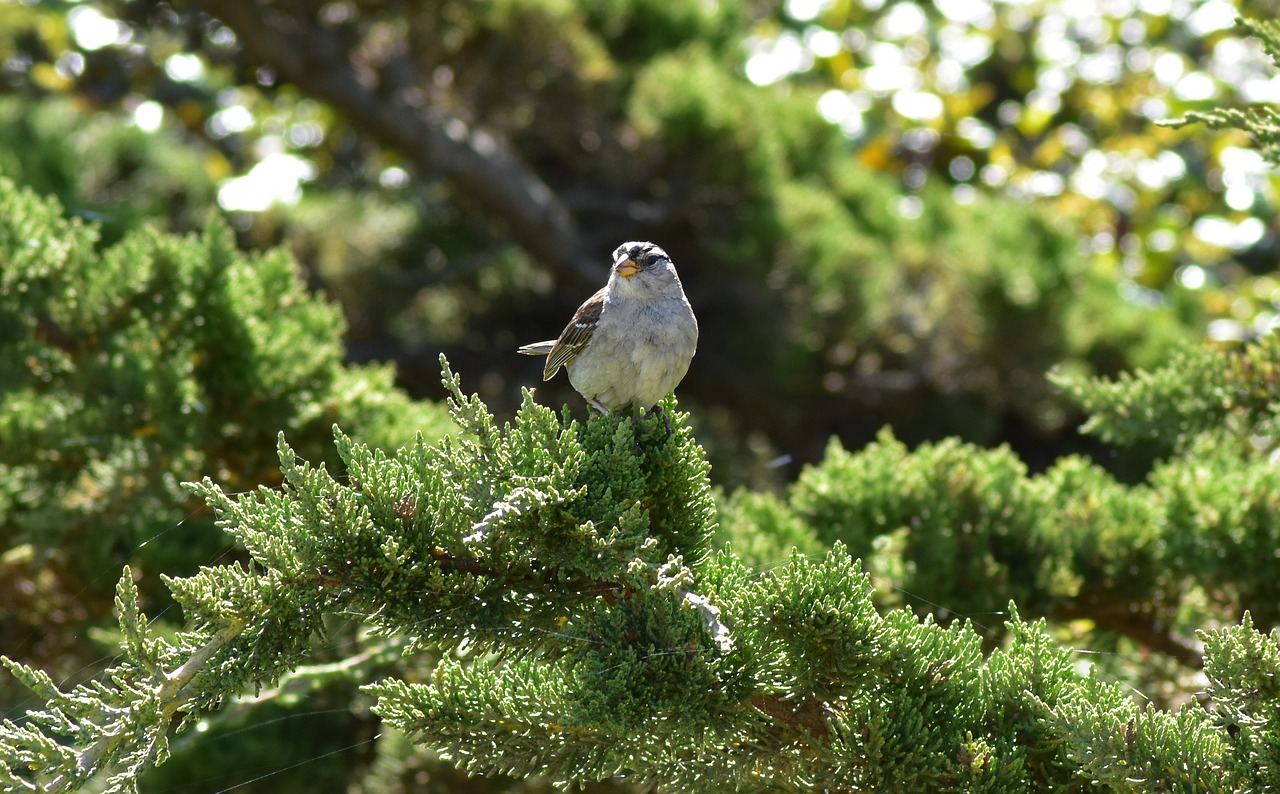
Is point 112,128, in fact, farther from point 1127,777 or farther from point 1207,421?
point 1127,777

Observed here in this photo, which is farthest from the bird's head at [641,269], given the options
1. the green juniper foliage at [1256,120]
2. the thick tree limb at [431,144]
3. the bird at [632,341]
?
the thick tree limb at [431,144]

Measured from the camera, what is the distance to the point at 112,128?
15.5ft

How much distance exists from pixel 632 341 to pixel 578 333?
0.25 m

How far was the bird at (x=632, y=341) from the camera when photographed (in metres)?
2.45

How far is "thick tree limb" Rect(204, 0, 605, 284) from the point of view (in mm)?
4586

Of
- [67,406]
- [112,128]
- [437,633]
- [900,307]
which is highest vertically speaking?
[437,633]

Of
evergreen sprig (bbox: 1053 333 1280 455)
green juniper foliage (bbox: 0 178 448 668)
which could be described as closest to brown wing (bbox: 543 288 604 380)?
green juniper foliage (bbox: 0 178 448 668)

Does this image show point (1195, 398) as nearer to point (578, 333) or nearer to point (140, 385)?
point (578, 333)

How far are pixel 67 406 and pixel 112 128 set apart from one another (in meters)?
2.34

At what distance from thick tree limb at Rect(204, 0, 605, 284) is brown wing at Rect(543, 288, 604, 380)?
1.84m

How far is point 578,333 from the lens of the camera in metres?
2.69

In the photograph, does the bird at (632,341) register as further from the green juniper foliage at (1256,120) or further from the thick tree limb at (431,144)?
the thick tree limb at (431,144)

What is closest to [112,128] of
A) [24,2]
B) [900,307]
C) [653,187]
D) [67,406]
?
[24,2]

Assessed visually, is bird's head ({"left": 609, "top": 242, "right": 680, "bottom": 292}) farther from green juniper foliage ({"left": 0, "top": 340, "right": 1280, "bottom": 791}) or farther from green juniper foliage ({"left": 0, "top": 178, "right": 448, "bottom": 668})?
green juniper foliage ({"left": 0, "top": 340, "right": 1280, "bottom": 791})
